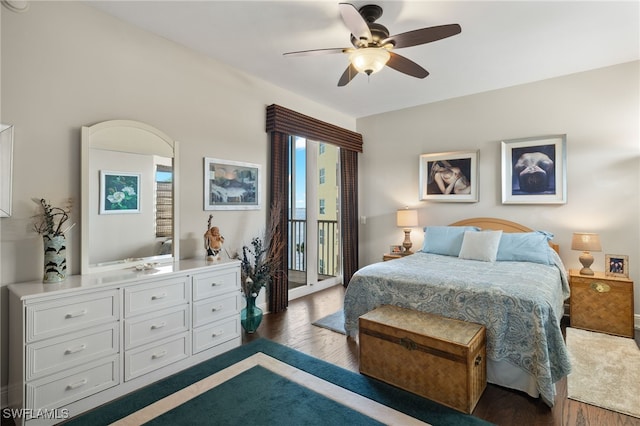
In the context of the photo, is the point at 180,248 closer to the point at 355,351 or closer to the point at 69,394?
the point at 69,394

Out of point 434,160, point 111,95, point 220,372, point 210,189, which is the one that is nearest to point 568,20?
point 434,160

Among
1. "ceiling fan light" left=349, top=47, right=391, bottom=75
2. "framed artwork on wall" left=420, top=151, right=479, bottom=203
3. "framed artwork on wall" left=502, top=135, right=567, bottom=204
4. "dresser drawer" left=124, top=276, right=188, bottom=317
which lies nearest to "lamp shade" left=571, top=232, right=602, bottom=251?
"framed artwork on wall" left=502, top=135, right=567, bottom=204

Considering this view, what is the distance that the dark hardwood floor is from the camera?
1.86 metres

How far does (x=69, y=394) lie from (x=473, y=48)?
13.4 ft

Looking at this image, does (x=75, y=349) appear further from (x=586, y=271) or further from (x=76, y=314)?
(x=586, y=271)

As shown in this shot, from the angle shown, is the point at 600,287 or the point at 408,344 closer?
the point at 408,344

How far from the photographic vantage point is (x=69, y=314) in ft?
6.14

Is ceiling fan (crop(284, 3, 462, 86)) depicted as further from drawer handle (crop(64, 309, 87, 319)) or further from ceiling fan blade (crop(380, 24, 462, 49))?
drawer handle (crop(64, 309, 87, 319))

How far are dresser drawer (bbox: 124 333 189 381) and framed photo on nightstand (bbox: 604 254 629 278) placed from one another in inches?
163

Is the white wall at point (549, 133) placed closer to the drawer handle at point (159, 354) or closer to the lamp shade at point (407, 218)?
the lamp shade at point (407, 218)

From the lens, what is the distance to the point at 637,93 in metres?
3.27

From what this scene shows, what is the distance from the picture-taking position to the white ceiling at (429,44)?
236 centimetres

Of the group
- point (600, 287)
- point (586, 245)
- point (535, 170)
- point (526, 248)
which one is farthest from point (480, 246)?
point (535, 170)

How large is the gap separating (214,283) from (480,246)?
2.80 metres
